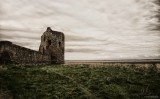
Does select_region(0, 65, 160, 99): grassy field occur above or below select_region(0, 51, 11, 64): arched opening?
below

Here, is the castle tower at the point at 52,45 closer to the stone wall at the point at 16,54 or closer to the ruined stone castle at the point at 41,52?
the ruined stone castle at the point at 41,52

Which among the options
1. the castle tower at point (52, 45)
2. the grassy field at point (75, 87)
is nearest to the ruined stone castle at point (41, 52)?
the castle tower at point (52, 45)

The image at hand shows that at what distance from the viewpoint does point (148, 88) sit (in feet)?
56.5

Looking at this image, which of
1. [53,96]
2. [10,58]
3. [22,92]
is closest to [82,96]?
[53,96]

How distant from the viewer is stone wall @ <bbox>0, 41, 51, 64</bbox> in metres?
24.2

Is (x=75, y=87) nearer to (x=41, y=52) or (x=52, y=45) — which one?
(x=41, y=52)

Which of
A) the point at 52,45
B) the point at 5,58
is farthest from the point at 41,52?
the point at 5,58

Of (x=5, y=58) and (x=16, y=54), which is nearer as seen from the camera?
(x=5, y=58)

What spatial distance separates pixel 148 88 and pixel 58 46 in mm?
20509

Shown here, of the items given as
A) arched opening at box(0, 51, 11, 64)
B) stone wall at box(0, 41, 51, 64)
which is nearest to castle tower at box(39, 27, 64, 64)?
stone wall at box(0, 41, 51, 64)

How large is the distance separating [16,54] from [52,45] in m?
9.46

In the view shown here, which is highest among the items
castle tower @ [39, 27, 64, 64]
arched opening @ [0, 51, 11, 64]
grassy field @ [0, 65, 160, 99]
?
castle tower @ [39, 27, 64, 64]

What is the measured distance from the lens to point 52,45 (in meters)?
34.3

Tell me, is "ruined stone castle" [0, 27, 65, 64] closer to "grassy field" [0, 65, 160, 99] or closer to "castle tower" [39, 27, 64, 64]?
"castle tower" [39, 27, 64, 64]
